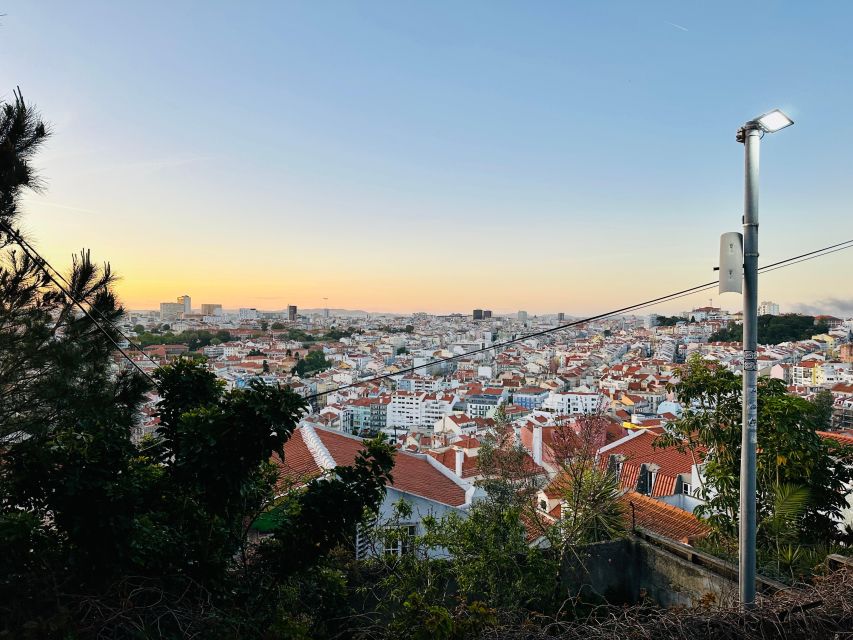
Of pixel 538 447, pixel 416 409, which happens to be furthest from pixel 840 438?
pixel 416 409

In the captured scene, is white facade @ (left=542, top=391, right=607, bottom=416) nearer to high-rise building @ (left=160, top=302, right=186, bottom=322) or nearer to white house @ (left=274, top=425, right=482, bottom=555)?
high-rise building @ (left=160, top=302, right=186, bottom=322)

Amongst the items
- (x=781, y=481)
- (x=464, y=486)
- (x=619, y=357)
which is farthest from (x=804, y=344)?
(x=781, y=481)

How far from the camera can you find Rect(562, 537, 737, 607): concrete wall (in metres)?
5.47

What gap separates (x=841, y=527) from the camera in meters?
6.67

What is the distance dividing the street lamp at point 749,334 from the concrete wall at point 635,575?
→ 266cm

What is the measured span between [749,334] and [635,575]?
14.1ft

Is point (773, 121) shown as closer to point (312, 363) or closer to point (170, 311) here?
point (170, 311)

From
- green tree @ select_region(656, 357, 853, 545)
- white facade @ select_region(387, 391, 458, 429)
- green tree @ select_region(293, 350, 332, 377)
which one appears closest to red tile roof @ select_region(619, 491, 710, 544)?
green tree @ select_region(656, 357, 853, 545)

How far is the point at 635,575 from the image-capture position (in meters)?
6.27

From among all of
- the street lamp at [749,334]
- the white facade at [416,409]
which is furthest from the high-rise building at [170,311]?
the street lamp at [749,334]

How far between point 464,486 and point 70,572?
10161 mm

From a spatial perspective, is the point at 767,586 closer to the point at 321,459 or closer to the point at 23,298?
the point at 23,298

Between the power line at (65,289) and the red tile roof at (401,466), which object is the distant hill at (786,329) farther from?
the power line at (65,289)

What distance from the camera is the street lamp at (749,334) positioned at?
2932mm
